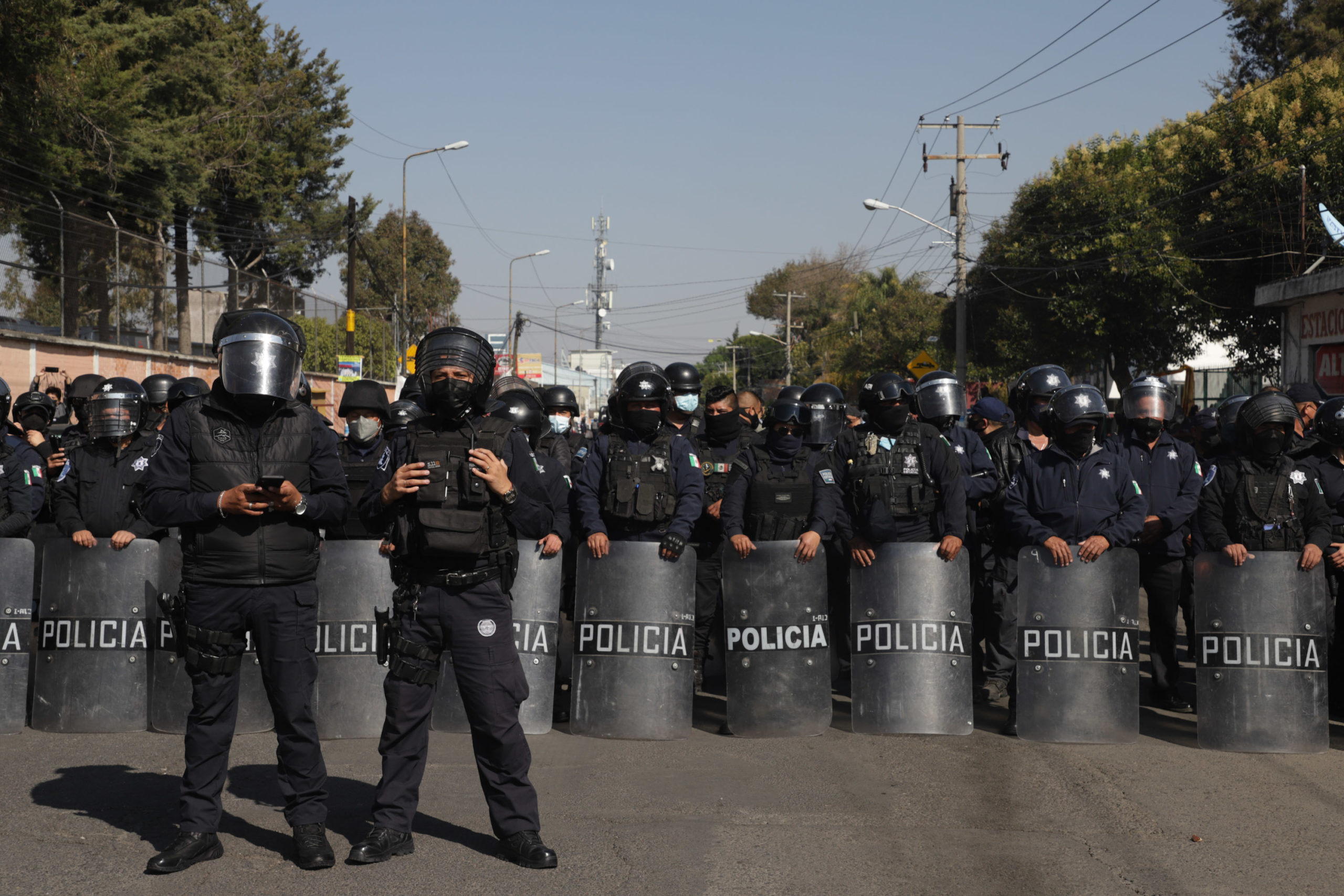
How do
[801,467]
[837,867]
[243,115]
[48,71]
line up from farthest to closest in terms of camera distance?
[243,115] < [48,71] < [801,467] < [837,867]

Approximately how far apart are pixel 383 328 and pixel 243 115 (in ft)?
41.8

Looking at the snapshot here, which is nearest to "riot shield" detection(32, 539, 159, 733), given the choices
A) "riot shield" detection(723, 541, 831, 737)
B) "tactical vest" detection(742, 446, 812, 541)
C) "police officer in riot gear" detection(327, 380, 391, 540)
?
"police officer in riot gear" detection(327, 380, 391, 540)

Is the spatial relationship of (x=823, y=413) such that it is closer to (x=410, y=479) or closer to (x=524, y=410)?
(x=524, y=410)

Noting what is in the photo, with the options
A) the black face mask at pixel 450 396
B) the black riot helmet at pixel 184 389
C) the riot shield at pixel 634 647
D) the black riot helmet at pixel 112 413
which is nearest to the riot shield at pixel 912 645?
the riot shield at pixel 634 647

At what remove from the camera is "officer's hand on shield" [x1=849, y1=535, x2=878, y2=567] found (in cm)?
699

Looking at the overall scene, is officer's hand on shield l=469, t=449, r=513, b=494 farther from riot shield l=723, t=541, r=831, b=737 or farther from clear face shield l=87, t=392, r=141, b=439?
clear face shield l=87, t=392, r=141, b=439

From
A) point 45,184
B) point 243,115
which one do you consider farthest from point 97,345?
point 243,115

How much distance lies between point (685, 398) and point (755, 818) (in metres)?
3.88

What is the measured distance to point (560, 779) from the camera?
586cm

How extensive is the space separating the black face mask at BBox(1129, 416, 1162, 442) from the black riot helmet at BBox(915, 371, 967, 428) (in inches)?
45.3

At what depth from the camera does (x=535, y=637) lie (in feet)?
22.3

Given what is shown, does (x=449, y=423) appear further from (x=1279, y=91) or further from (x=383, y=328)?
(x=383, y=328)

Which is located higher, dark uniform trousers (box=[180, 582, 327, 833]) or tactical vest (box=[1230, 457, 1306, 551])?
tactical vest (box=[1230, 457, 1306, 551])

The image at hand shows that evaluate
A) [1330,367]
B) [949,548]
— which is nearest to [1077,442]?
[949,548]
